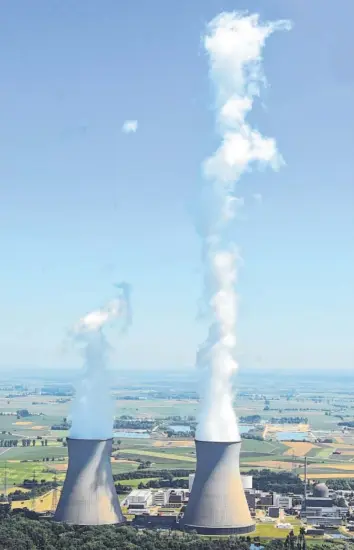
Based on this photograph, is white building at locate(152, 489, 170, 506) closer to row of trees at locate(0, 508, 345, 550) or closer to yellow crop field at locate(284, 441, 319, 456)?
row of trees at locate(0, 508, 345, 550)

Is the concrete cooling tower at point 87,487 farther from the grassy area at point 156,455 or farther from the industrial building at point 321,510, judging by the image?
the grassy area at point 156,455

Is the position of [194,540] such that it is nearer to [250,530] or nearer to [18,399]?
[250,530]

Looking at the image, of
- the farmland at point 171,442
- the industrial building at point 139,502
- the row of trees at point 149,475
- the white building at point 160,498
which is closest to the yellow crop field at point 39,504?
the farmland at point 171,442

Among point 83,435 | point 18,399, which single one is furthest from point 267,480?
point 18,399

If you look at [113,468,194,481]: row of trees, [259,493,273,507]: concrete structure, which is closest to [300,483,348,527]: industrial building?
[259,493,273,507]: concrete structure

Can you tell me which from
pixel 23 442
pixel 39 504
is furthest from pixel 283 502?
pixel 23 442

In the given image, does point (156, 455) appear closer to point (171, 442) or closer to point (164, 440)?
point (171, 442)
